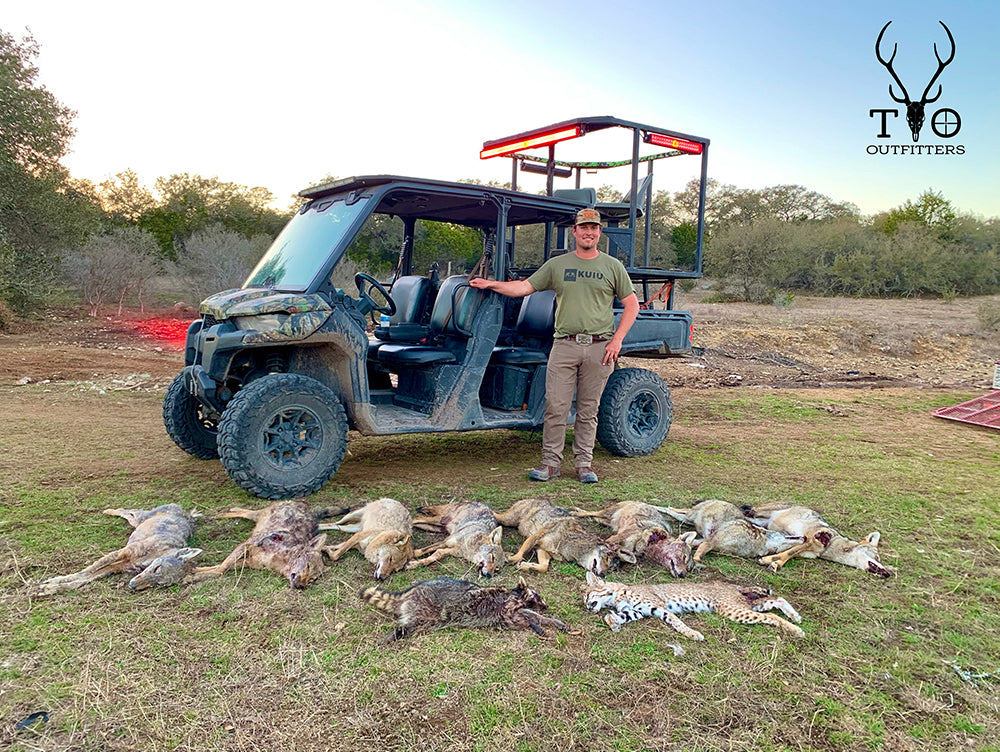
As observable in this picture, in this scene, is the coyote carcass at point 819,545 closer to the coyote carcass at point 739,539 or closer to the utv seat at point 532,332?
the coyote carcass at point 739,539

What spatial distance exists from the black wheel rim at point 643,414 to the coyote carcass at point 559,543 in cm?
245

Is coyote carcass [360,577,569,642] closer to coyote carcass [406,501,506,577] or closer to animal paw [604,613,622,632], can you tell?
animal paw [604,613,622,632]

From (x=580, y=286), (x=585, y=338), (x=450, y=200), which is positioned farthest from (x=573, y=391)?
(x=450, y=200)

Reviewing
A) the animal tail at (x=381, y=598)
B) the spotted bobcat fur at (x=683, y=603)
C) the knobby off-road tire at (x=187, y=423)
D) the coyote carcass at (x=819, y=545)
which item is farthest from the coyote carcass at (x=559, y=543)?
the knobby off-road tire at (x=187, y=423)

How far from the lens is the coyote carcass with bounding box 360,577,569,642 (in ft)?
10.7

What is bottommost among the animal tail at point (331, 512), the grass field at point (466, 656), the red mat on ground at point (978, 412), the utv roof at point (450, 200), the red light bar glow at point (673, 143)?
the grass field at point (466, 656)

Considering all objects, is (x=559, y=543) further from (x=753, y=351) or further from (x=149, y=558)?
(x=753, y=351)

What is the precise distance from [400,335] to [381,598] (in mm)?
3088

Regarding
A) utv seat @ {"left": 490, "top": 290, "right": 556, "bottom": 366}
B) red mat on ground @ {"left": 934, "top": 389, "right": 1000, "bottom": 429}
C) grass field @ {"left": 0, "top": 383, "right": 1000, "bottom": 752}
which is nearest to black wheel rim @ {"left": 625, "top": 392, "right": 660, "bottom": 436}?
utv seat @ {"left": 490, "top": 290, "right": 556, "bottom": 366}

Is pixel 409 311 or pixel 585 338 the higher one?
pixel 409 311

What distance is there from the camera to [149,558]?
12.3 feet

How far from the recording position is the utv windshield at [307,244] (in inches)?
206

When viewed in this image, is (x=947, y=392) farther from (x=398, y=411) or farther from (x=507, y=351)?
(x=398, y=411)

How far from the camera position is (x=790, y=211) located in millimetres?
35719
